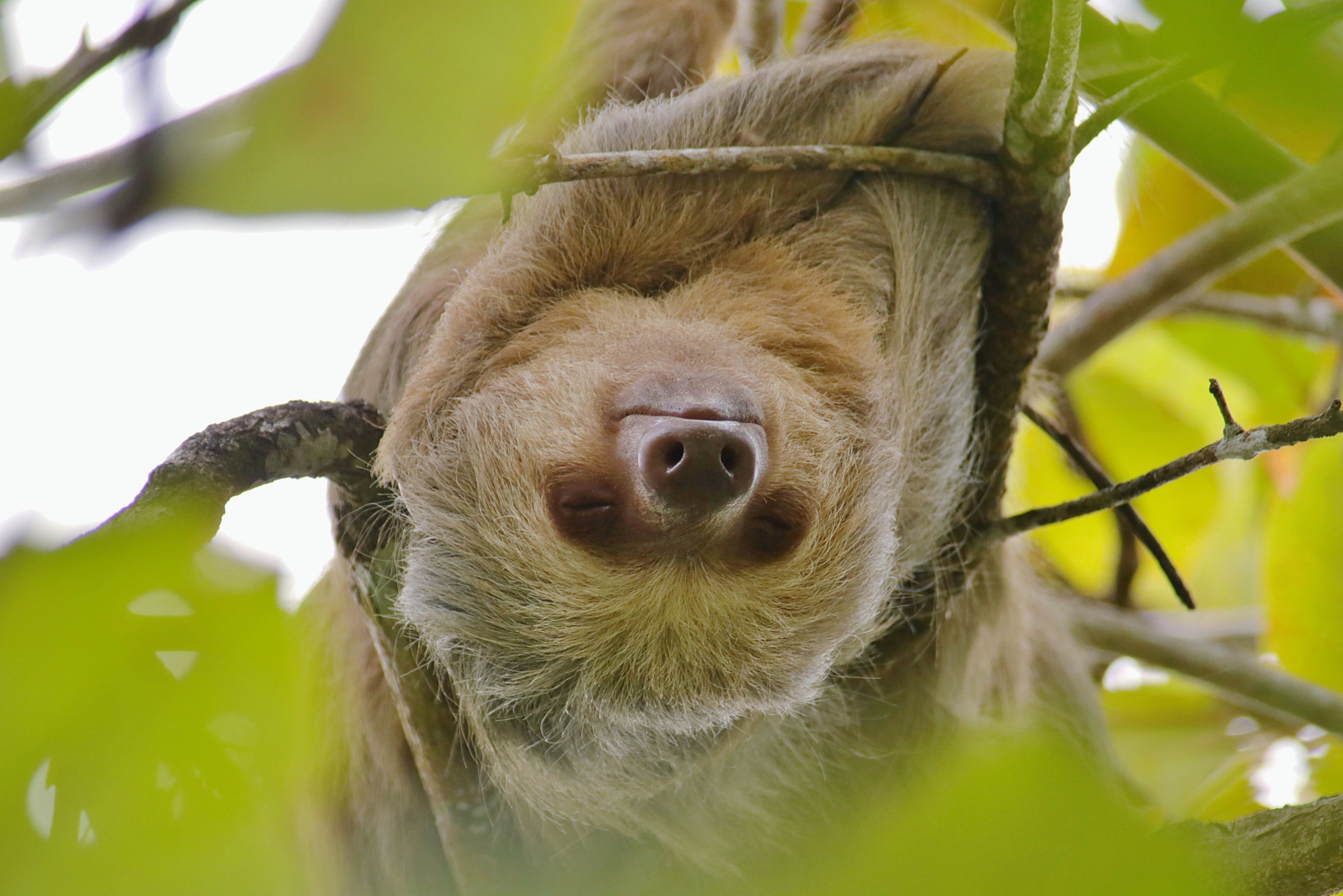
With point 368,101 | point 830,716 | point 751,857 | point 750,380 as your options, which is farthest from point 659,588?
point 368,101

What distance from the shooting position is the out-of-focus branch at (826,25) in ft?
11.2

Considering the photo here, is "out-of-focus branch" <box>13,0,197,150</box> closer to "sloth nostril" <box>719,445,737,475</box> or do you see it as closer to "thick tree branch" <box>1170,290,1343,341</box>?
"sloth nostril" <box>719,445,737,475</box>

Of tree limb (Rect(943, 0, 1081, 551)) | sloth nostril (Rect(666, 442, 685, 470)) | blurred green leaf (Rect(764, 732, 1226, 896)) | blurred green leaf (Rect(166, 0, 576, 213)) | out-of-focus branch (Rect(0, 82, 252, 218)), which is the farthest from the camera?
sloth nostril (Rect(666, 442, 685, 470))

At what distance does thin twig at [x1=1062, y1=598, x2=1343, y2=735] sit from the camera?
3135 mm

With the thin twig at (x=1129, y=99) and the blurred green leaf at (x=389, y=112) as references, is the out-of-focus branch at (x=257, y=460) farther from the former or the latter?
the thin twig at (x=1129, y=99)

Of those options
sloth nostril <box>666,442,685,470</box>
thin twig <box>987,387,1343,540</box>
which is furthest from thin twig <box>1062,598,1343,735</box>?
sloth nostril <box>666,442,685,470</box>

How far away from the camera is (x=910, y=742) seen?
3.04 m

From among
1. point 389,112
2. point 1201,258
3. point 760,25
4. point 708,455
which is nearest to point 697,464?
point 708,455

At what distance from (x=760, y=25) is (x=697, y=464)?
2535 mm

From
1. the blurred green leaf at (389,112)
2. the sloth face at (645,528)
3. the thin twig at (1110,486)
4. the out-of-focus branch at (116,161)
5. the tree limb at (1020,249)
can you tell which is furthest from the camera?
the thin twig at (1110,486)

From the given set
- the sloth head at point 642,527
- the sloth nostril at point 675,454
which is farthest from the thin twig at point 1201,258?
the sloth nostril at point 675,454

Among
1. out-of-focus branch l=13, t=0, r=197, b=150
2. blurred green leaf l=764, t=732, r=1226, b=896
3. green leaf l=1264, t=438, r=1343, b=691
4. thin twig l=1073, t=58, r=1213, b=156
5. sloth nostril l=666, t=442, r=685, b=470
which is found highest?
out-of-focus branch l=13, t=0, r=197, b=150

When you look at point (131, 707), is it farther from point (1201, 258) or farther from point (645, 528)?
point (1201, 258)

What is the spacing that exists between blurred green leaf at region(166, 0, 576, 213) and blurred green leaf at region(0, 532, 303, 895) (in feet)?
1.08
